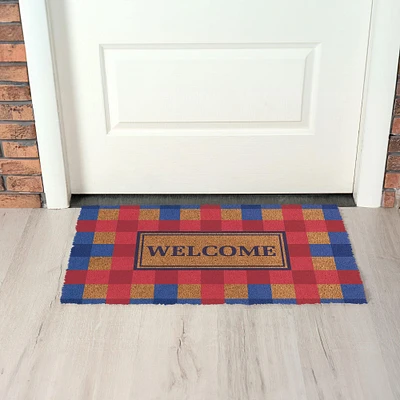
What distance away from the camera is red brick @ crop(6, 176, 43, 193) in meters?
2.41

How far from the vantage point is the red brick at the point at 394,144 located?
7.57 feet

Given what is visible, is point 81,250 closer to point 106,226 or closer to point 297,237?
point 106,226

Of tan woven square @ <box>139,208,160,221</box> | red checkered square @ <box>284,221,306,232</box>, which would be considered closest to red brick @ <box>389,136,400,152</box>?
red checkered square @ <box>284,221,306,232</box>

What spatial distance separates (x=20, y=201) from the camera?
2449 millimetres

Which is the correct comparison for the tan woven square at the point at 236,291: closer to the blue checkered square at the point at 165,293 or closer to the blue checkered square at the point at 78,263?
the blue checkered square at the point at 165,293

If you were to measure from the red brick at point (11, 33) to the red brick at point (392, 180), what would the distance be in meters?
1.33

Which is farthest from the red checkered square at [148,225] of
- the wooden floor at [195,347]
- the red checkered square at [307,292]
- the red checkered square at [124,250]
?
the red checkered square at [307,292]

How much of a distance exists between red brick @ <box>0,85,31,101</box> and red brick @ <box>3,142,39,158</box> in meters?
0.17

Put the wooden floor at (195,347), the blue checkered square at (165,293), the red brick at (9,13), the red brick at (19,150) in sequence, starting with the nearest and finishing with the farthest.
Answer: the wooden floor at (195,347) → the blue checkered square at (165,293) → the red brick at (9,13) → the red brick at (19,150)

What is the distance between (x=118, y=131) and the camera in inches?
93.6

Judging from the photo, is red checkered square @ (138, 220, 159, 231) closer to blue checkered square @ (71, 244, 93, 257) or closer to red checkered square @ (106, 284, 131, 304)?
blue checkered square @ (71, 244, 93, 257)

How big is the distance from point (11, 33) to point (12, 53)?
0.07 m

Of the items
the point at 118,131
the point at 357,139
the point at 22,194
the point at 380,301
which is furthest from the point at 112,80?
the point at 380,301

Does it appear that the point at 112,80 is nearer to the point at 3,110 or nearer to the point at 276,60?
the point at 3,110
